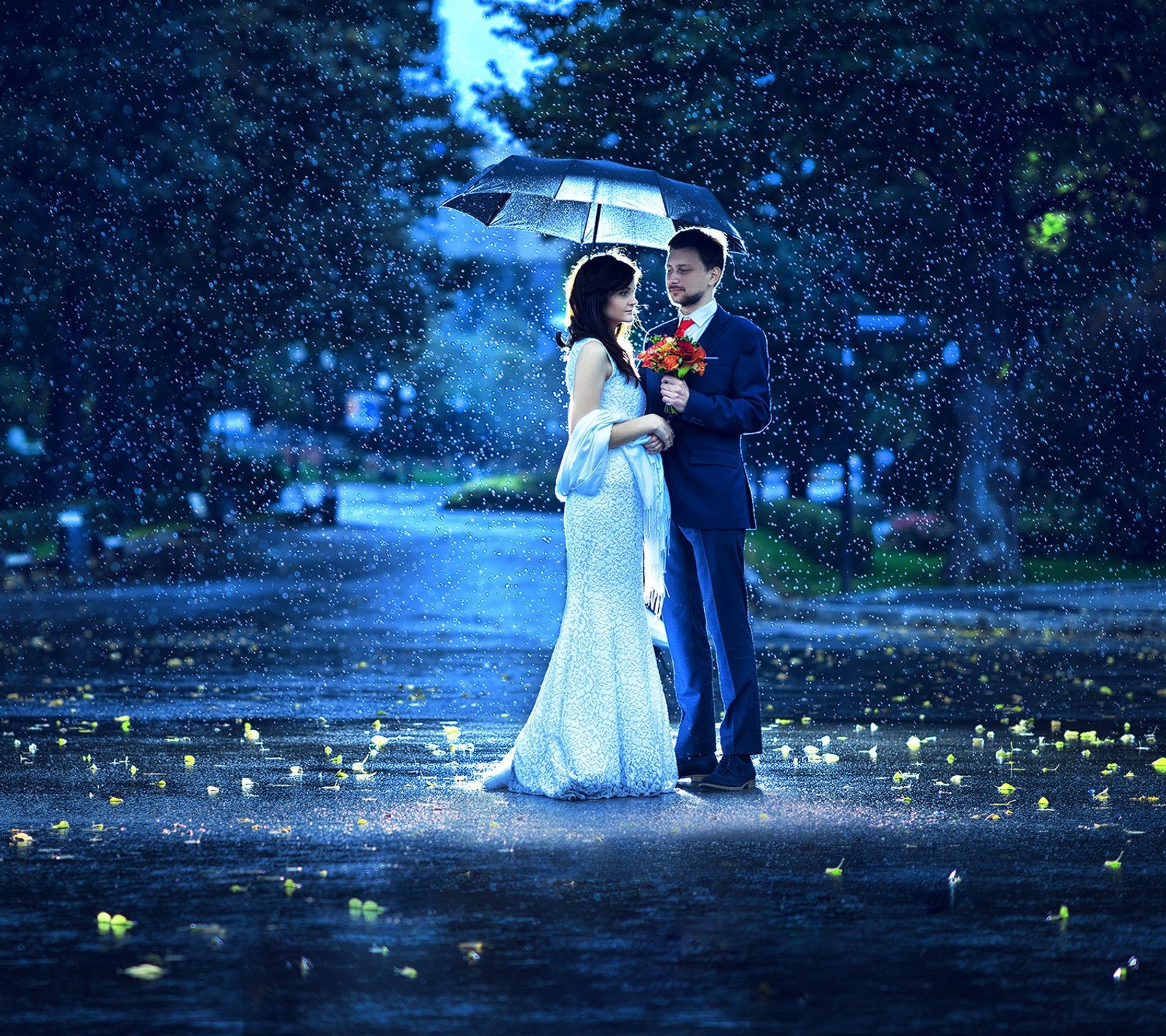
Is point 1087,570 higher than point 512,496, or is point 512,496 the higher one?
point 512,496

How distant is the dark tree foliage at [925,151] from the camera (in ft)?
76.3

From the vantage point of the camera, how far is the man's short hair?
7.75 meters

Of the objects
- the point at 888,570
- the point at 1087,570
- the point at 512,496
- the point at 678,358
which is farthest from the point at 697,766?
the point at 512,496

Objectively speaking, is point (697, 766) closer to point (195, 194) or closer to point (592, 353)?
point (592, 353)

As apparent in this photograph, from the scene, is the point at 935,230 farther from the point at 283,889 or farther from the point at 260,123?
the point at 283,889

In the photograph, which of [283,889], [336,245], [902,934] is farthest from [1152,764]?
[336,245]

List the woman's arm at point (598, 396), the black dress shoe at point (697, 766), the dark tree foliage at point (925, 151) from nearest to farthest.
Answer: the woman's arm at point (598, 396)
the black dress shoe at point (697, 766)
the dark tree foliage at point (925, 151)

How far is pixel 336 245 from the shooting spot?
3547 cm

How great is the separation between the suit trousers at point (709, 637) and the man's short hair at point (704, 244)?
1189 mm

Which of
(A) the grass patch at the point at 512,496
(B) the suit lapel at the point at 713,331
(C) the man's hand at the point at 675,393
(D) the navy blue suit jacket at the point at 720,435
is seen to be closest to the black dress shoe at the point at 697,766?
(D) the navy blue suit jacket at the point at 720,435

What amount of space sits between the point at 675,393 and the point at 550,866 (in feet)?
7.72

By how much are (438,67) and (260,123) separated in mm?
5769

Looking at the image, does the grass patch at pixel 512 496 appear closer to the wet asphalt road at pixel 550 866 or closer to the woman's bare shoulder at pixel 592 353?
the wet asphalt road at pixel 550 866

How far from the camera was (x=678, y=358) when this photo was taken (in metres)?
7.59
